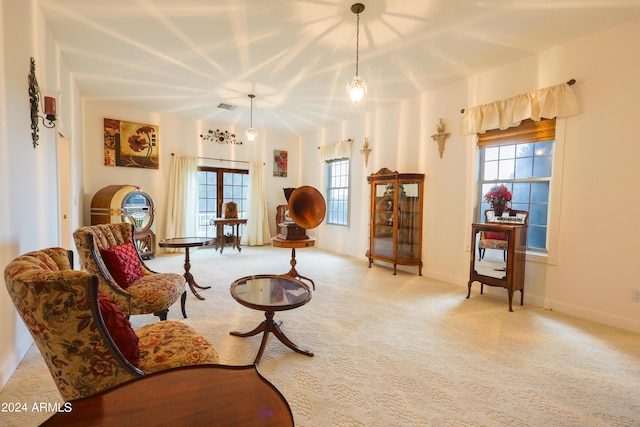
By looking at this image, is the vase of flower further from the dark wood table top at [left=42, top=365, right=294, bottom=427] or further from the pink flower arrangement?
the dark wood table top at [left=42, top=365, right=294, bottom=427]

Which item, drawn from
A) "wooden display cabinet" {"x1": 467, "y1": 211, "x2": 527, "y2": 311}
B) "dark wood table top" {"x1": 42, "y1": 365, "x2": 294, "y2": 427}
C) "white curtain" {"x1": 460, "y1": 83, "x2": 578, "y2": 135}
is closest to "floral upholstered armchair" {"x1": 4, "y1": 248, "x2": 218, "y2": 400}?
"dark wood table top" {"x1": 42, "y1": 365, "x2": 294, "y2": 427}

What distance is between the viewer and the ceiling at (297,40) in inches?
95.1

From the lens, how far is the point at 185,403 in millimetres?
762

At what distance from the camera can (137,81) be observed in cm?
Answer: 394

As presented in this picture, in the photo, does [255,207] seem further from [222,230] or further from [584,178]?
[584,178]

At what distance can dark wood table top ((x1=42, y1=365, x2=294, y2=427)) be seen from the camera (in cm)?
70

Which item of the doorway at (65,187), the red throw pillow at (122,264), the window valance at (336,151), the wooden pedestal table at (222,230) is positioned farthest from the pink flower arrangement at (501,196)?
the doorway at (65,187)

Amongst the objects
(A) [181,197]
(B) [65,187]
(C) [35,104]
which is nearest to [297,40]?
(C) [35,104]

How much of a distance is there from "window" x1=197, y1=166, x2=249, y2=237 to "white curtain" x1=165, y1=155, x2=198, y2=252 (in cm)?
28

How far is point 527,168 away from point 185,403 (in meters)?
3.87

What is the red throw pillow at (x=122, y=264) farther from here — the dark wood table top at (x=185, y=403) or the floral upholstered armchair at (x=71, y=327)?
the dark wood table top at (x=185, y=403)

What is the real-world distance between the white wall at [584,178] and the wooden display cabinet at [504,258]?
0.24 meters

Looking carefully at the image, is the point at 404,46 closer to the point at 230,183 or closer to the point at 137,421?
the point at 137,421

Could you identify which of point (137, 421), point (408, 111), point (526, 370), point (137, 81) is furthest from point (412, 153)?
point (137, 421)
